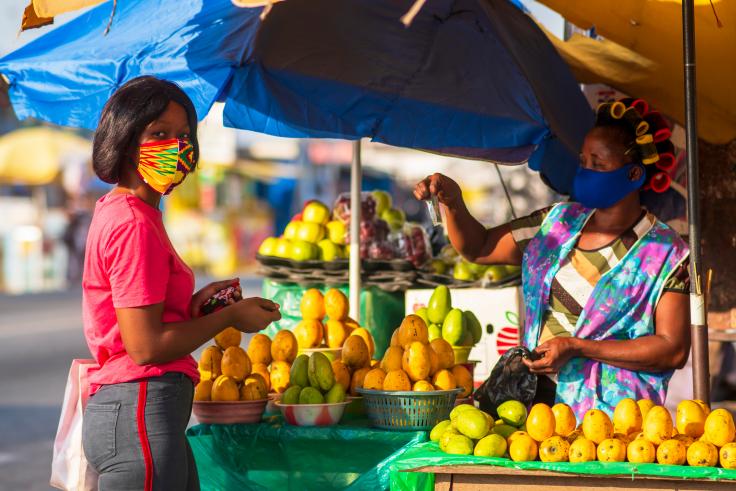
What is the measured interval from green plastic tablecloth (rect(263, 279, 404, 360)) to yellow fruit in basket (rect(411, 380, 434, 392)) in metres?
1.74

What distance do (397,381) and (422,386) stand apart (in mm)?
95

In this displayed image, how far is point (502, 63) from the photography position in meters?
4.53

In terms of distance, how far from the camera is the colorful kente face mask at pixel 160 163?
2.81 m

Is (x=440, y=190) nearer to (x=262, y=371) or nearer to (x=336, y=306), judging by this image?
(x=336, y=306)

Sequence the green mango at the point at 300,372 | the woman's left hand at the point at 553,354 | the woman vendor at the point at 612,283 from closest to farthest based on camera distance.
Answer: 1. the woman's left hand at the point at 553,354
2. the woman vendor at the point at 612,283
3. the green mango at the point at 300,372

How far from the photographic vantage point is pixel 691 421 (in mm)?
3156

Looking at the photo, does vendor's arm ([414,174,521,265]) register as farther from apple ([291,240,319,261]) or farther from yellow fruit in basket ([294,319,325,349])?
apple ([291,240,319,261])

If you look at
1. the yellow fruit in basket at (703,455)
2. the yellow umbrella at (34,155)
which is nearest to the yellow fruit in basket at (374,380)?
the yellow fruit in basket at (703,455)

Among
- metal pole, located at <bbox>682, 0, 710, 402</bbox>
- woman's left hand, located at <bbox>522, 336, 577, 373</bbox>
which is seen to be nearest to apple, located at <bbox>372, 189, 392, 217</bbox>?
woman's left hand, located at <bbox>522, 336, 577, 373</bbox>

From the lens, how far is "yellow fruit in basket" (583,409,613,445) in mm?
3156

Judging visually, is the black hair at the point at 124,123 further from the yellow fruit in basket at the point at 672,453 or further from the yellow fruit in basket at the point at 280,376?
the yellow fruit in basket at the point at 672,453

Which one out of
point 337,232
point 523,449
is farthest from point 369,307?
point 523,449

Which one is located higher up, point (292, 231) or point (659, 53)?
point (659, 53)

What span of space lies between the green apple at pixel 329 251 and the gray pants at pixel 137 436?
2.85 metres
